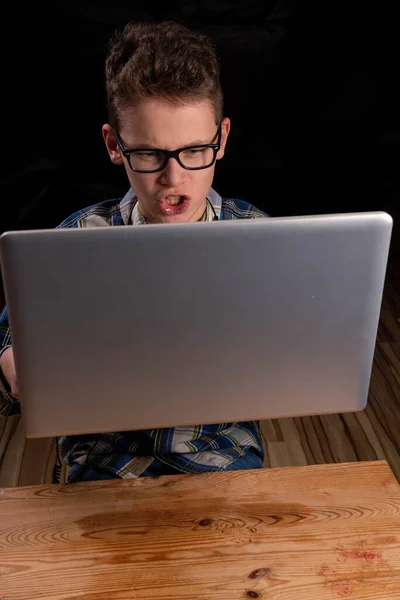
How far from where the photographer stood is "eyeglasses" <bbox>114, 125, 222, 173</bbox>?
1086 millimetres

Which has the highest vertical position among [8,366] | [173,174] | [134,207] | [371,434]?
[173,174]

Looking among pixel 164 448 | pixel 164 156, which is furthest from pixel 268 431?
pixel 164 156

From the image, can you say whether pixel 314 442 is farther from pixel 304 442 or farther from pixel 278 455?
pixel 278 455

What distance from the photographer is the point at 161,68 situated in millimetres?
1127

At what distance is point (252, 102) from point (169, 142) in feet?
6.09

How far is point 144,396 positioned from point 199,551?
0.20 m

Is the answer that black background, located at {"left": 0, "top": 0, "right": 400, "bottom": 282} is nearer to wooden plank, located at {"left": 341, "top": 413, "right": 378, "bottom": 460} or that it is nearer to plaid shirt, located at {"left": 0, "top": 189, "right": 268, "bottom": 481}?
wooden plank, located at {"left": 341, "top": 413, "right": 378, "bottom": 460}

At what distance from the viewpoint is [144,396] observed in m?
0.83

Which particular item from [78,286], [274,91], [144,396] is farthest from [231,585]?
[274,91]

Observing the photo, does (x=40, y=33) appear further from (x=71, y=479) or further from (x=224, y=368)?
(x=224, y=368)

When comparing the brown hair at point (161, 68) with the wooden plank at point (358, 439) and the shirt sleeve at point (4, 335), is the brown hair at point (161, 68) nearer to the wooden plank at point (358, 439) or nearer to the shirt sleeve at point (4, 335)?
the shirt sleeve at point (4, 335)

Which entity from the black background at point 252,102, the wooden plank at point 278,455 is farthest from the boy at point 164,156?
the black background at point 252,102

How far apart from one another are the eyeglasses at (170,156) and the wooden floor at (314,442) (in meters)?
1.20

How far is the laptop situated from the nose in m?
0.37
